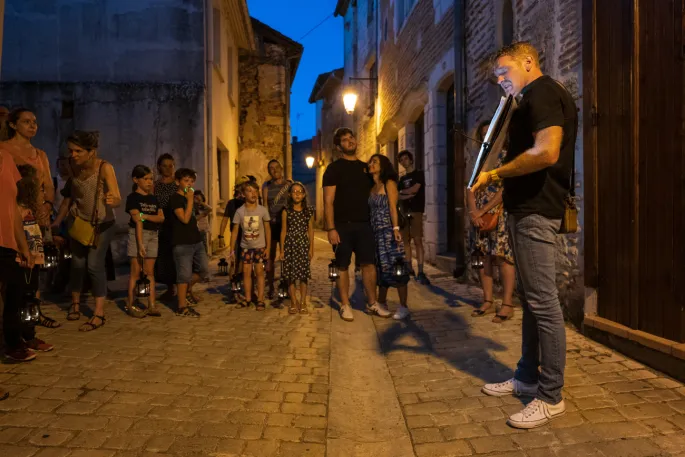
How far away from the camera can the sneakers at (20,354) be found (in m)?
3.47

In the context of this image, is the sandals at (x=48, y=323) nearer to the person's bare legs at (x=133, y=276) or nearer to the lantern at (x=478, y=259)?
the person's bare legs at (x=133, y=276)

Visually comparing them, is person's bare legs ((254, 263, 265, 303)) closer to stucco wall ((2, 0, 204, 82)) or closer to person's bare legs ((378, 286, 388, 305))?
person's bare legs ((378, 286, 388, 305))

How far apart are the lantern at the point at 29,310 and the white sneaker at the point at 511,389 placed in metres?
2.98

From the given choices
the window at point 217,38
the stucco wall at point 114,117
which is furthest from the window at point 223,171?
the stucco wall at point 114,117

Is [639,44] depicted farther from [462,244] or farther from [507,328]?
[462,244]

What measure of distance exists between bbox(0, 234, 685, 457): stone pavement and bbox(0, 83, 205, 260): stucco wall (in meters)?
5.40

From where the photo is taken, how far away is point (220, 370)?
345 centimetres

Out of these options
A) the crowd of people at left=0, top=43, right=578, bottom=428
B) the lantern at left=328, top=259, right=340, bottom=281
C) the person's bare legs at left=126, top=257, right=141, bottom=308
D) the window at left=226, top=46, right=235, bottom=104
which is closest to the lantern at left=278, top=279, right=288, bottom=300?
the crowd of people at left=0, top=43, right=578, bottom=428

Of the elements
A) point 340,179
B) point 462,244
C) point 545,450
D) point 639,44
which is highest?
point 639,44

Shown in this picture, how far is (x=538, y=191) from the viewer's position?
2594 mm

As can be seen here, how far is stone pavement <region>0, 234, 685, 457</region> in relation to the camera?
2.40 meters

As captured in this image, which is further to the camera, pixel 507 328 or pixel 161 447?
pixel 507 328

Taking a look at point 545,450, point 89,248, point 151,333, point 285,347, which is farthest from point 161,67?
point 545,450

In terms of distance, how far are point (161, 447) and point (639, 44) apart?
3.78 meters
